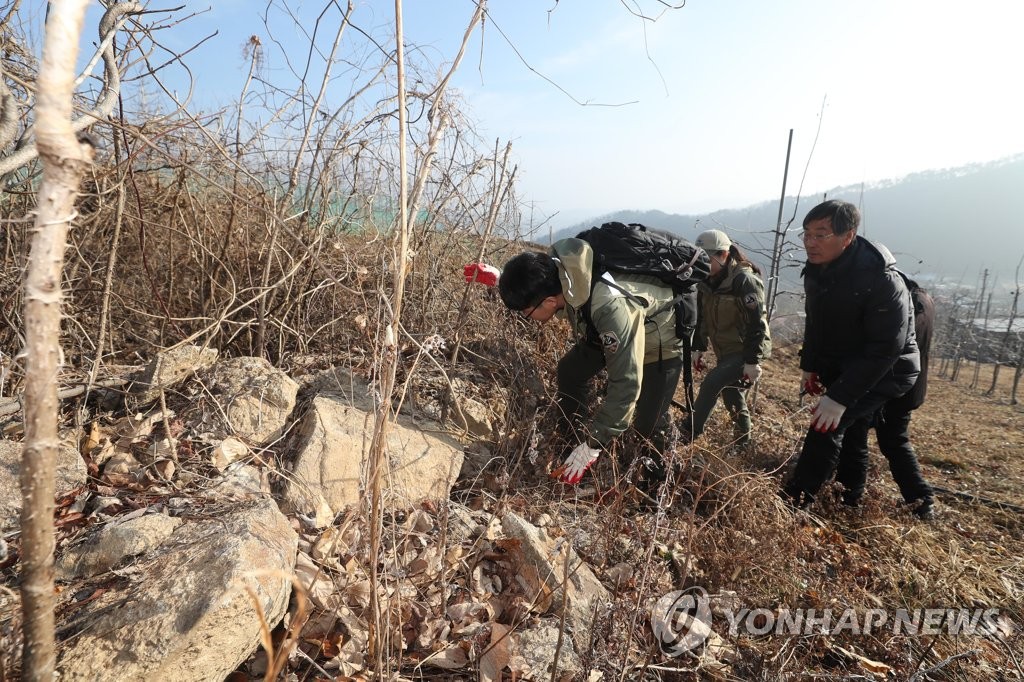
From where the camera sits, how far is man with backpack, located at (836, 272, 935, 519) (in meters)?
2.85

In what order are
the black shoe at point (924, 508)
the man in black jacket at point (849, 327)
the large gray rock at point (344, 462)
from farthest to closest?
the black shoe at point (924, 508) < the man in black jacket at point (849, 327) < the large gray rock at point (344, 462)

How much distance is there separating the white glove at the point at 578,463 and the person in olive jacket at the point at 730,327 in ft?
3.56

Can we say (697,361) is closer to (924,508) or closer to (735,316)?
(735,316)

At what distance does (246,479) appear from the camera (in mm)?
1921

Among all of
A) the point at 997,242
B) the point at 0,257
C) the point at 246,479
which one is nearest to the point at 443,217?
the point at 246,479

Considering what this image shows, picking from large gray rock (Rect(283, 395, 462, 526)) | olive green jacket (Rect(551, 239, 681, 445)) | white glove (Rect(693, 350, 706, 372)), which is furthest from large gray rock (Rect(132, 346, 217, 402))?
white glove (Rect(693, 350, 706, 372))

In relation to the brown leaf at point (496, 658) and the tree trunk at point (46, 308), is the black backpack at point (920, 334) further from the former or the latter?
the tree trunk at point (46, 308)

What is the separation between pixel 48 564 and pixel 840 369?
3.33 metres

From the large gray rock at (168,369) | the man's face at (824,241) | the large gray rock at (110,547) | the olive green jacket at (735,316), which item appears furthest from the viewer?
the olive green jacket at (735,316)

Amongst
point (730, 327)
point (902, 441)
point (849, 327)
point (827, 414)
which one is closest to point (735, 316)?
point (730, 327)

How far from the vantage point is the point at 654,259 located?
8.83 ft

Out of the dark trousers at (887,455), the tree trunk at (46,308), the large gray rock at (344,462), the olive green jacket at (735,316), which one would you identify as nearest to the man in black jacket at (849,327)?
the dark trousers at (887,455)

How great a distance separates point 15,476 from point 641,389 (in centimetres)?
283

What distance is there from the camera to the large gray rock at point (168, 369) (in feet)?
7.01
